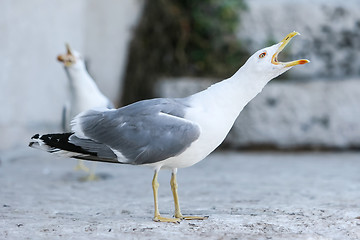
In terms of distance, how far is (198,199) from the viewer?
289cm

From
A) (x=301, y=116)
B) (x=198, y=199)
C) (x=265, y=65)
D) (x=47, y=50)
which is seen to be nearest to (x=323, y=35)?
(x=301, y=116)

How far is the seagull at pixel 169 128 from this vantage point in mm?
2020

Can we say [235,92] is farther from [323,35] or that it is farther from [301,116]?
[323,35]

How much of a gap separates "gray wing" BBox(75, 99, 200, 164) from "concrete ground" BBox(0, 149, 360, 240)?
265 mm

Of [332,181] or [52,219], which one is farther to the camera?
[332,181]

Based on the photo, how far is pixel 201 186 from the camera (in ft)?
11.1

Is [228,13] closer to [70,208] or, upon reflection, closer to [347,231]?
[70,208]

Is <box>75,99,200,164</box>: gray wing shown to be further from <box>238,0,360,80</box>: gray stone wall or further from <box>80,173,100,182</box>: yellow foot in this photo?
<box>238,0,360,80</box>: gray stone wall

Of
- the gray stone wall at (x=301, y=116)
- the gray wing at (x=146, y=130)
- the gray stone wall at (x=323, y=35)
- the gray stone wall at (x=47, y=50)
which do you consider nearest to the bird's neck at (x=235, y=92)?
the gray wing at (x=146, y=130)

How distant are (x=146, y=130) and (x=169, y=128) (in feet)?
0.30

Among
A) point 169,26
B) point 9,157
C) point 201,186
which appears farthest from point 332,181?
point 169,26

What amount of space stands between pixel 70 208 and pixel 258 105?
116 inches

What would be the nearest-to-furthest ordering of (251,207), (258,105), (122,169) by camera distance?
1. (251,207)
2. (122,169)
3. (258,105)

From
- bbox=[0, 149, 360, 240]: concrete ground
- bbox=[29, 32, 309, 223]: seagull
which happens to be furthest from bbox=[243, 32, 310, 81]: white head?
bbox=[0, 149, 360, 240]: concrete ground
